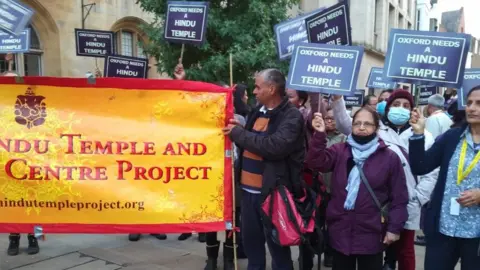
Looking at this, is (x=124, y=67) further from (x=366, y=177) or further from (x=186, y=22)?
(x=366, y=177)

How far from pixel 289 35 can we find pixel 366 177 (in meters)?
2.74

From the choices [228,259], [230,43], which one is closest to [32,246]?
[228,259]

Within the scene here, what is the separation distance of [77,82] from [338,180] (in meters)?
2.14

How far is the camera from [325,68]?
347 cm

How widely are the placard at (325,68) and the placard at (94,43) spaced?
523cm

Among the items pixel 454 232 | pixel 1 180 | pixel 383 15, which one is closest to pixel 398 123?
pixel 454 232

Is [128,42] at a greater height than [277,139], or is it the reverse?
[128,42]

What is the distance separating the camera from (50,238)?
553 cm

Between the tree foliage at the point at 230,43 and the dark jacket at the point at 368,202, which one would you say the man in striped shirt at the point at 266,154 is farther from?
the tree foliage at the point at 230,43

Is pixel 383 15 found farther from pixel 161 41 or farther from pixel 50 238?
pixel 50 238

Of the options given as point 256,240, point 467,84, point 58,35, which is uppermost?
point 58,35

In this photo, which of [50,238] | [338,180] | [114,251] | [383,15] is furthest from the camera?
[383,15]

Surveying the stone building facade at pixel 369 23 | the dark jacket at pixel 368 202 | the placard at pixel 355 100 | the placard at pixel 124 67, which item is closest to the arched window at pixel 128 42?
the placard at pixel 355 100

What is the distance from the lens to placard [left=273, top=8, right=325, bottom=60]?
5316mm
